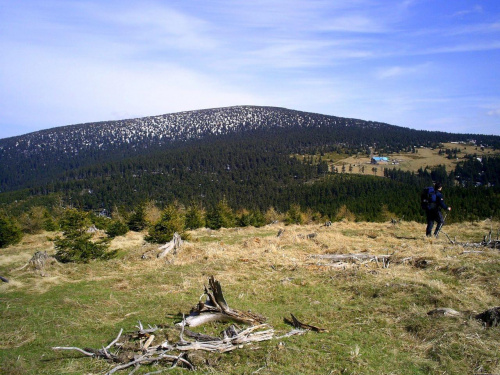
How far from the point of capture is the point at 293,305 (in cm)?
853

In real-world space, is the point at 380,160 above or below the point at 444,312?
above

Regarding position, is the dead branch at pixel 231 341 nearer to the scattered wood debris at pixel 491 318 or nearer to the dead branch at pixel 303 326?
the dead branch at pixel 303 326

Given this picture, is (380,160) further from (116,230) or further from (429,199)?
(429,199)

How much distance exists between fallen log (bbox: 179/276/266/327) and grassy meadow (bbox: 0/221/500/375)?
9.7 inches

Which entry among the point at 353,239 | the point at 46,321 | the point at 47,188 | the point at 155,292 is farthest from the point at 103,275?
the point at 47,188

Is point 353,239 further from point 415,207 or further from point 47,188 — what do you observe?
point 47,188

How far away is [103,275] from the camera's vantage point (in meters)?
13.1

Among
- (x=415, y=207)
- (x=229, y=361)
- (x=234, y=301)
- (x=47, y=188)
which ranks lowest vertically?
(x=47, y=188)

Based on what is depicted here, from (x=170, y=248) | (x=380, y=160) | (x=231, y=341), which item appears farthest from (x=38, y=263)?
(x=380, y=160)

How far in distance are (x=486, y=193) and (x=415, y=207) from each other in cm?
2271

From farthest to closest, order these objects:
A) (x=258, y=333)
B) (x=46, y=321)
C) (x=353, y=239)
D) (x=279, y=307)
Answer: (x=353, y=239) < (x=279, y=307) < (x=46, y=321) < (x=258, y=333)

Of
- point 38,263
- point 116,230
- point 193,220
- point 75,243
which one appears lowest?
point 193,220

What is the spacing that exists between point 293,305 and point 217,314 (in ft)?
8.12

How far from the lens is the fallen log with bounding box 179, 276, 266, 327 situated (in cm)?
706
